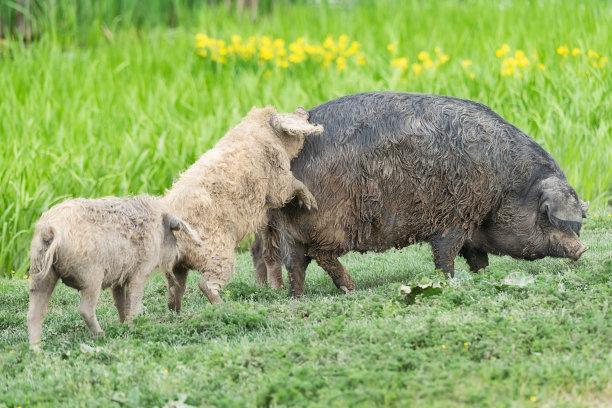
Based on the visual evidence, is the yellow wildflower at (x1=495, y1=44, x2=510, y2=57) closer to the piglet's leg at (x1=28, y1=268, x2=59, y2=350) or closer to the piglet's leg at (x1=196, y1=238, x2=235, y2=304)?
the piglet's leg at (x1=196, y1=238, x2=235, y2=304)

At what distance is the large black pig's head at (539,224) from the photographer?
21.4 feet

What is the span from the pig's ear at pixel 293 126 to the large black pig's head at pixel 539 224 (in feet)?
4.89

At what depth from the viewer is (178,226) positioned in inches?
221

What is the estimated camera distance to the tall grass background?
28.8 feet

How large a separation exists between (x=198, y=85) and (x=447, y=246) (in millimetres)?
5587

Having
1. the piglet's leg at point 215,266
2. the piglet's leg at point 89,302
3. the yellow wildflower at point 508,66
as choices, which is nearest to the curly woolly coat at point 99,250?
the piglet's leg at point 89,302

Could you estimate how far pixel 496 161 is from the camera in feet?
21.1

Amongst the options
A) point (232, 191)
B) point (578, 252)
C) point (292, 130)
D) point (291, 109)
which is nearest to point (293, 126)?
point (292, 130)

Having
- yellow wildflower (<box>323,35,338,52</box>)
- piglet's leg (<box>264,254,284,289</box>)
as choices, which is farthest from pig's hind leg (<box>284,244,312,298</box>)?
yellow wildflower (<box>323,35,338,52</box>)

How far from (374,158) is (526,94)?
4469 millimetres

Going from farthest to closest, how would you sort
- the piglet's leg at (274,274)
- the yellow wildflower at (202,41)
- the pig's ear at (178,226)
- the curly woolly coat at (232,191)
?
the yellow wildflower at (202,41) → the piglet's leg at (274,274) → the curly woolly coat at (232,191) → the pig's ear at (178,226)

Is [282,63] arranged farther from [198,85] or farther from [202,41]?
[202,41]

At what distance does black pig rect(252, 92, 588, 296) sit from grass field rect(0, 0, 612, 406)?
0.36 m

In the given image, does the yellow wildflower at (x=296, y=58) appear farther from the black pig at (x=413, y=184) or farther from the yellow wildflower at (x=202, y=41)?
the black pig at (x=413, y=184)
